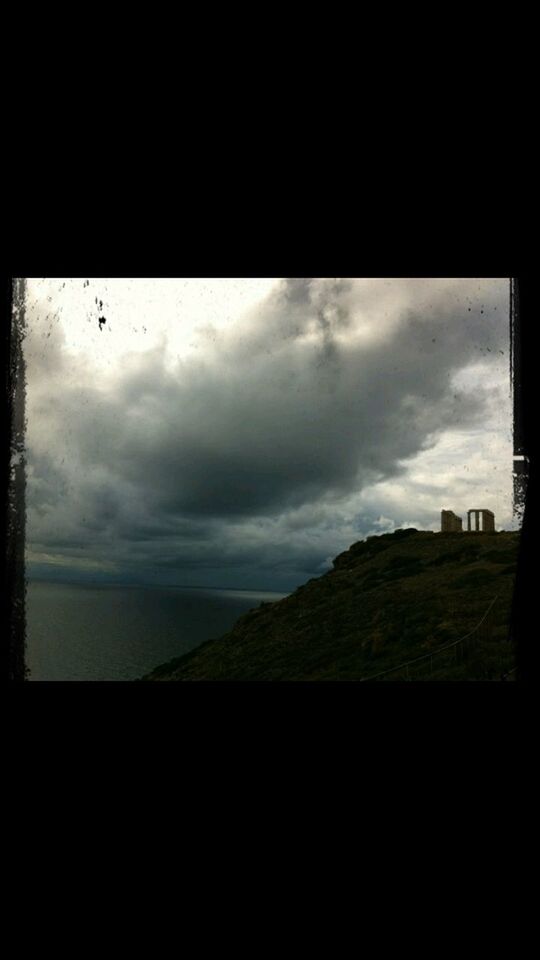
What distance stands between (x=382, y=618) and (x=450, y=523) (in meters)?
6.41

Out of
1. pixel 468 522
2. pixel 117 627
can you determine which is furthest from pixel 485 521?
pixel 117 627

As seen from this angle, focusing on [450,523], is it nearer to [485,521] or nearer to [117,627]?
[485,521]

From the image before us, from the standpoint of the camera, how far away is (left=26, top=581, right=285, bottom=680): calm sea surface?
43.4 meters

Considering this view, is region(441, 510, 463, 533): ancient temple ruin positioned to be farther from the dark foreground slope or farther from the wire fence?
the wire fence

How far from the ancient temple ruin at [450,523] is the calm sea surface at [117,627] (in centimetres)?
809

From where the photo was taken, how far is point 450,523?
78.7 feet

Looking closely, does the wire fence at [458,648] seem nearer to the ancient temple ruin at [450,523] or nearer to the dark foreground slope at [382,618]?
the dark foreground slope at [382,618]

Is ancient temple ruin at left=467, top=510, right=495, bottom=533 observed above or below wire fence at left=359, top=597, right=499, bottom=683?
above

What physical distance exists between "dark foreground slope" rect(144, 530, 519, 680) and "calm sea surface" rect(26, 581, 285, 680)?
274cm

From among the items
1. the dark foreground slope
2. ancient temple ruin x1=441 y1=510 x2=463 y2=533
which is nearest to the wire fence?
the dark foreground slope

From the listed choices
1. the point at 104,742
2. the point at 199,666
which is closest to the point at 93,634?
the point at 199,666

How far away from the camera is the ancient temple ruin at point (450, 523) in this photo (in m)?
23.6

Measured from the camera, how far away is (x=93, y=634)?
65.6 metres
